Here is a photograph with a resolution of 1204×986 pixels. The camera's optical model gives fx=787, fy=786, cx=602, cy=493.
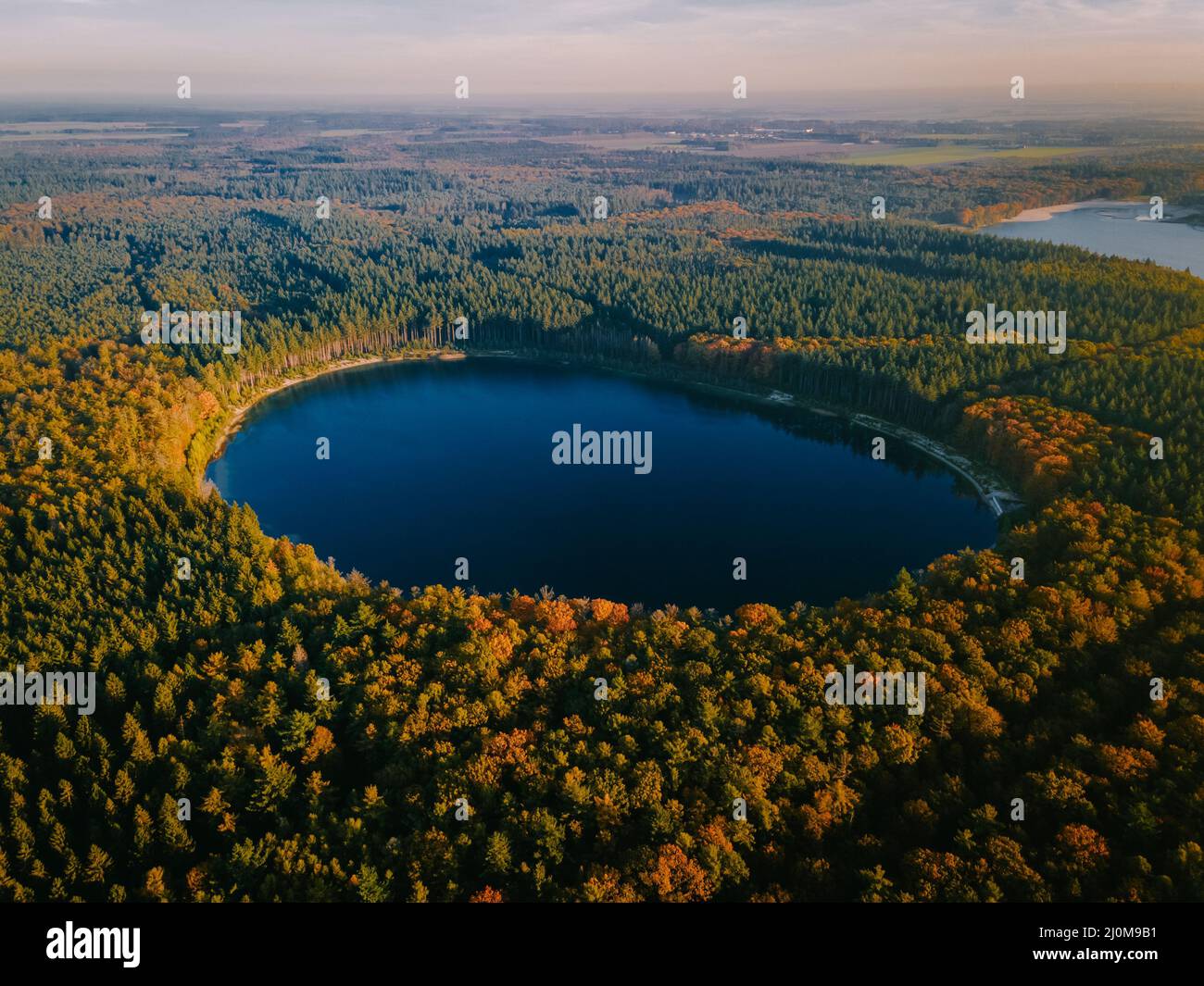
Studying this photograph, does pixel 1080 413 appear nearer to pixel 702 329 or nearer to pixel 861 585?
pixel 861 585
